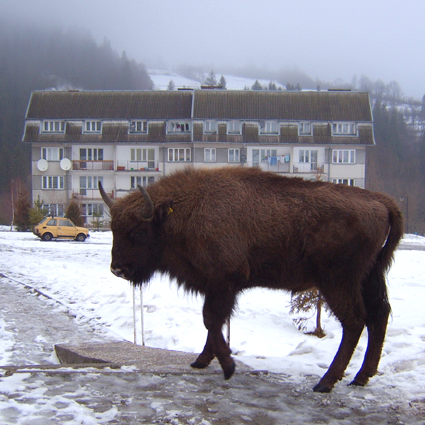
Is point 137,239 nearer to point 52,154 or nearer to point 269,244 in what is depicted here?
point 269,244

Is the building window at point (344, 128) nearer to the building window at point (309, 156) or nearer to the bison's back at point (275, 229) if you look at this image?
the building window at point (309, 156)

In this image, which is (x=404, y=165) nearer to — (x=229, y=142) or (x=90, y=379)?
(x=229, y=142)

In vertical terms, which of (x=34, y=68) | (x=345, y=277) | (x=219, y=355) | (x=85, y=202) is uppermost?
(x=34, y=68)

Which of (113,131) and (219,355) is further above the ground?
(113,131)

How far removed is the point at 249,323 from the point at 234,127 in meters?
40.9

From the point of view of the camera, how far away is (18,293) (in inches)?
496

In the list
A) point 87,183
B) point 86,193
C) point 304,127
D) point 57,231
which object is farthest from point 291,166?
point 57,231

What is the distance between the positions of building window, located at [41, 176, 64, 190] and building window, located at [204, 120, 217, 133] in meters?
15.4

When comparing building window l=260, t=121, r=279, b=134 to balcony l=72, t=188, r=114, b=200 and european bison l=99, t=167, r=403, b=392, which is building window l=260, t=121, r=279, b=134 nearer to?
balcony l=72, t=188, r=114, b=200

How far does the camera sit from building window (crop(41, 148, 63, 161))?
52125 millimetres

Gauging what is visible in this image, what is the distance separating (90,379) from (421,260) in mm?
20594

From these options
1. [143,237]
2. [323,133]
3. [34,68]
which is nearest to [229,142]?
[323,133]

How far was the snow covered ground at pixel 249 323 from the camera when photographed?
5895 mm

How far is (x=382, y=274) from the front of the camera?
5.39 metres
